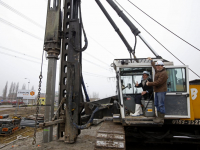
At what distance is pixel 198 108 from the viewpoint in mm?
4254

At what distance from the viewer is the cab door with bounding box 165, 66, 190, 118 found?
4081 millimetres

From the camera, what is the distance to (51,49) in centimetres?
555

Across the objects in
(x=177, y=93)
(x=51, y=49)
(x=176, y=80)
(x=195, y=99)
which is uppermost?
(x=51, y=49)

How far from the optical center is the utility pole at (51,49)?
553cm

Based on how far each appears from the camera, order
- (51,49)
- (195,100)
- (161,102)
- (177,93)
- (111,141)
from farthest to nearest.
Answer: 1. (51,49)
2. (195,100)
3. (177,93)
4. (161,102)
5. (111,141)

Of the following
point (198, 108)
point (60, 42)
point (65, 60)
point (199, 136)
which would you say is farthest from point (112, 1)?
point (199, 136)

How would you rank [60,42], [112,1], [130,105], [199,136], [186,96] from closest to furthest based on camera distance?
[186,96]
[199,136]
[130,105]
[60,42]
[112,1]

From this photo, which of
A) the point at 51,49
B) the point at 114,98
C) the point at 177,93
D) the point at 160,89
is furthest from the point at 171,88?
the point at 51,49

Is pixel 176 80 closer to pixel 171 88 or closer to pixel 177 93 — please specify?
pixel 171 88

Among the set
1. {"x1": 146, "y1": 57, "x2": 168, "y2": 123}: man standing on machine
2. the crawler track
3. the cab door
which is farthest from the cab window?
the crawler track

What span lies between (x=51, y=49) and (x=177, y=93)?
4.94 metres

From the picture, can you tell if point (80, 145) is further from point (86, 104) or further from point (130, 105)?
point (130, 105)

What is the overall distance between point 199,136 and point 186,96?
5.20 ft

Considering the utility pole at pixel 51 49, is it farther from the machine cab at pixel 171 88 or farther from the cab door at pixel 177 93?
the cab door at pixel 177 93
